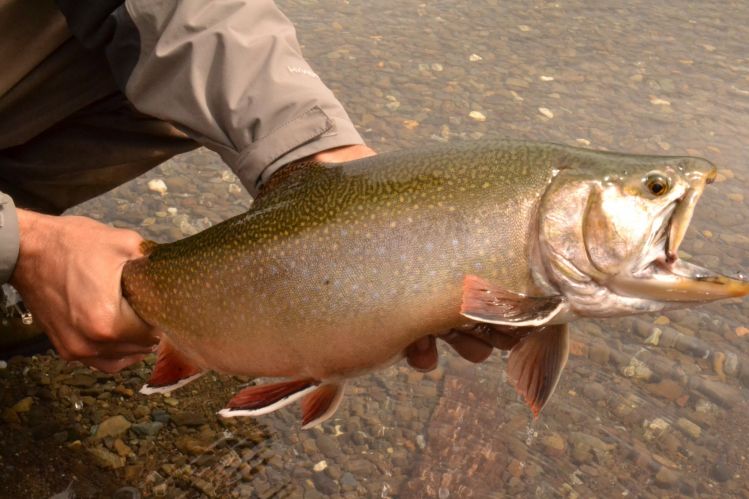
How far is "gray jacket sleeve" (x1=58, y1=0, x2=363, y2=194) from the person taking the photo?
266 cm

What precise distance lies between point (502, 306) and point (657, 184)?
1.71ft

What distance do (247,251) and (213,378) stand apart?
128cm

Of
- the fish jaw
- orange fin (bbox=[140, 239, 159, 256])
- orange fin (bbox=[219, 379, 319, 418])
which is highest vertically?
the fish jaw

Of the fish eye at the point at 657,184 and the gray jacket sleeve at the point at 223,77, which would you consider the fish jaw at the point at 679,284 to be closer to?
the fish eye at the point at 657,184

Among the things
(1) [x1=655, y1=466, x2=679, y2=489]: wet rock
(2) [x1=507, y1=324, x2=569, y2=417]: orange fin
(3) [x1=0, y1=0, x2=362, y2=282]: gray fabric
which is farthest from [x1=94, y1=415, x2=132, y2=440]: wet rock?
(1) [x1=655, y1=466, x2=679, y2=489]: wet rock

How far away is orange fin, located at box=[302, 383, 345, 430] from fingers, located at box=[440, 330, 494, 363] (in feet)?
1.31

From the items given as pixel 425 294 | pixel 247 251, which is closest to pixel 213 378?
pixel 247 251

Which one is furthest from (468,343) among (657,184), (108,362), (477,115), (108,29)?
(477,115)

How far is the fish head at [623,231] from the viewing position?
2.14 m

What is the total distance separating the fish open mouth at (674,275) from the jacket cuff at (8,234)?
5.67 ft

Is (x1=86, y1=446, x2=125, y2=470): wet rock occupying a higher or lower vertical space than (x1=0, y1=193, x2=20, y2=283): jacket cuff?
lower

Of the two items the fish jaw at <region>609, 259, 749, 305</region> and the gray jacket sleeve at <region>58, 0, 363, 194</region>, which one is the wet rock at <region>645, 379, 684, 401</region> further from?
the gray jacket sleeve at <region>58, 0, 363, 194</region>

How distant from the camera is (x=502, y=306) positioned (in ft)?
6.89

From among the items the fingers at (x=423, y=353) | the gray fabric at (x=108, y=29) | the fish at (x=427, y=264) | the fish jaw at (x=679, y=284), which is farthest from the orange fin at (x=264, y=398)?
the gray fabric at (x=108, y=29)
